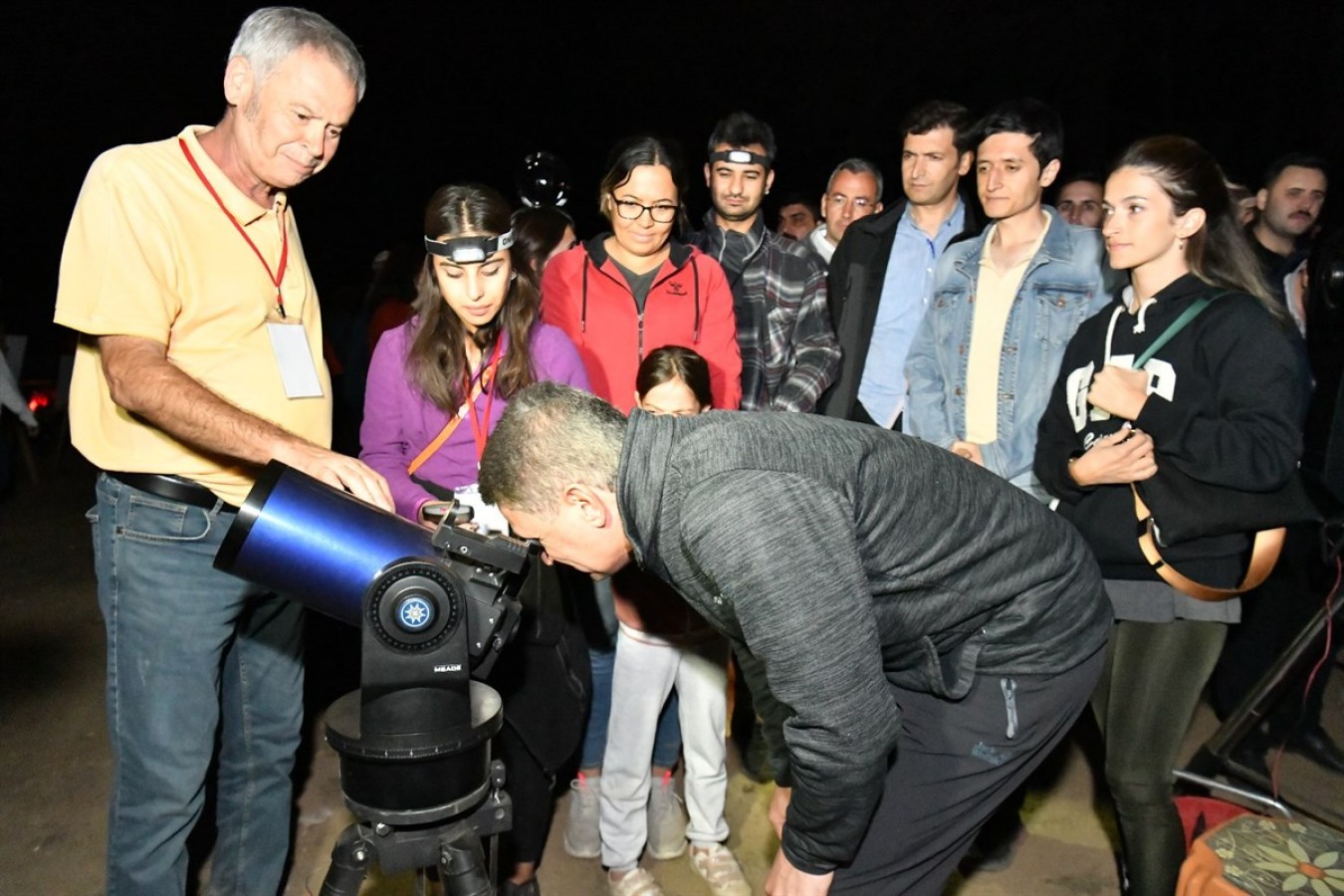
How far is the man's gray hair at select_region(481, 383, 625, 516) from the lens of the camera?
141cm

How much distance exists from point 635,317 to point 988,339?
954mm

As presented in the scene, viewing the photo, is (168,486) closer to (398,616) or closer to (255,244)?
(255,244)

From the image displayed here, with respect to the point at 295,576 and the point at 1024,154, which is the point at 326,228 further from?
the point at 295,576

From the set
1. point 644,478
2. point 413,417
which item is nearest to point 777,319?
point 413,417

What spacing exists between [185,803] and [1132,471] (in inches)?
77.1

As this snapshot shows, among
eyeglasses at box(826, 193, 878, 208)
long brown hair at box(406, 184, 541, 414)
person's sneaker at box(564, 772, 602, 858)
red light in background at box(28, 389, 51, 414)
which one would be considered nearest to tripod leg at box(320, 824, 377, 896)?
long brown hair at box(406, 184, 541, 414)

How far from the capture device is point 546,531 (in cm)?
147

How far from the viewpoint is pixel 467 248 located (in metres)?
2.25

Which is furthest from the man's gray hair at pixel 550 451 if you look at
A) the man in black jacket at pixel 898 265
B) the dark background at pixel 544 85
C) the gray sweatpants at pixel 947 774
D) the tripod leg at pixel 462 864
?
the dark background at pixel 544 85

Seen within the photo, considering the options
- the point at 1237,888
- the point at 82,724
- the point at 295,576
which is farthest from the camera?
the point at 82,724

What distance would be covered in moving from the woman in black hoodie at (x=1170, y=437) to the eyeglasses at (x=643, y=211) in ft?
3.58

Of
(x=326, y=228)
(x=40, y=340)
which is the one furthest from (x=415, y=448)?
(x=40, y=340)

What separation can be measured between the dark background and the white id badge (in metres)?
7.46

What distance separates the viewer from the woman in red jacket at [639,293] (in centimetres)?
267
